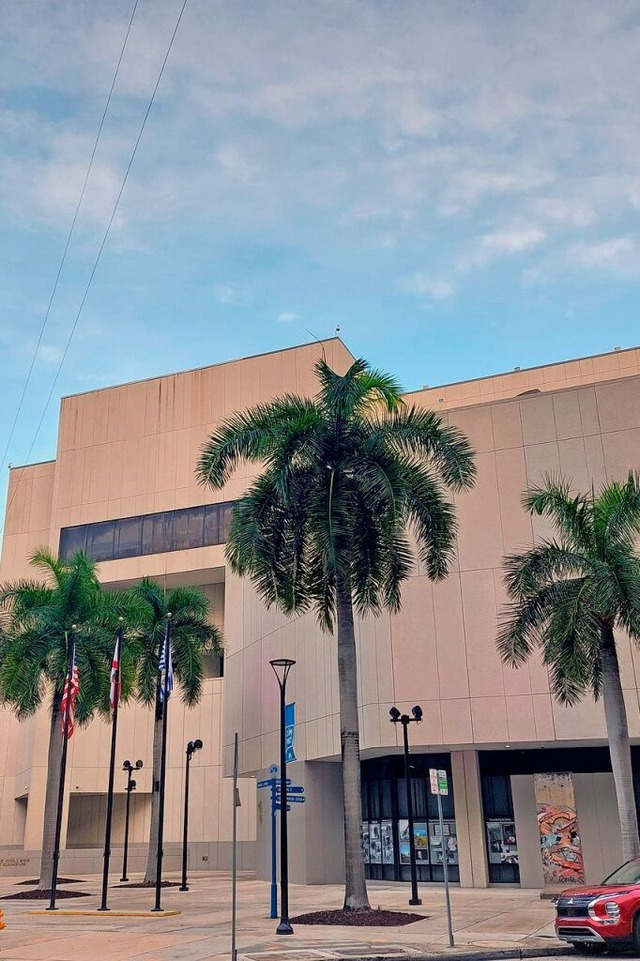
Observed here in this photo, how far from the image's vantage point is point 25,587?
33875 millimetres

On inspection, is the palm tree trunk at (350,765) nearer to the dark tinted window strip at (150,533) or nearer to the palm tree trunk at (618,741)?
the palm tree trunk at (618,741)

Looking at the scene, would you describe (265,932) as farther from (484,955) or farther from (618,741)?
(618,741)

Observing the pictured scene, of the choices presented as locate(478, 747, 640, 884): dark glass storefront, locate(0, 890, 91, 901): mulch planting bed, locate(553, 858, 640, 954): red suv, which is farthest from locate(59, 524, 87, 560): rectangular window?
locate(553, 858, 640, 954): red suv

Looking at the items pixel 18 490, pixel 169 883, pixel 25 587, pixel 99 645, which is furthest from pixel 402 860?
pixel 18 490

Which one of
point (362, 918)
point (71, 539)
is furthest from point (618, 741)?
point (71, 539)

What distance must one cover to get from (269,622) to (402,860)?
11.4 m

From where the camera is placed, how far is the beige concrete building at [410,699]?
26672 millimetres

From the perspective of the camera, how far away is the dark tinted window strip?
5141 cm

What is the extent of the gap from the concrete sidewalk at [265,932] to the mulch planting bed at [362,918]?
0.42 m

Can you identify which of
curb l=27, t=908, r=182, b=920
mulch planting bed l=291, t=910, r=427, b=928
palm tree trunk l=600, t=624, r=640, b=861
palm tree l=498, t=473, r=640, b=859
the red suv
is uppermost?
palm tree l=498, t=473, r=640, b=859

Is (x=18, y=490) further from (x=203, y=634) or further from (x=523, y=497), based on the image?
(x=523, y=497)

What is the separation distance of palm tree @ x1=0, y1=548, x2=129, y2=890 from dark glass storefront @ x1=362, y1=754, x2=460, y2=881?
10484mm

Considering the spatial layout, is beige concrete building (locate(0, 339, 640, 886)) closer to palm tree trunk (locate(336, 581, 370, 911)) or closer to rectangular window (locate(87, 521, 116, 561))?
rectangular window (locate(87, 521, 116, 561))

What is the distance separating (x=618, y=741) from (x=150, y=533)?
37.8 meters
